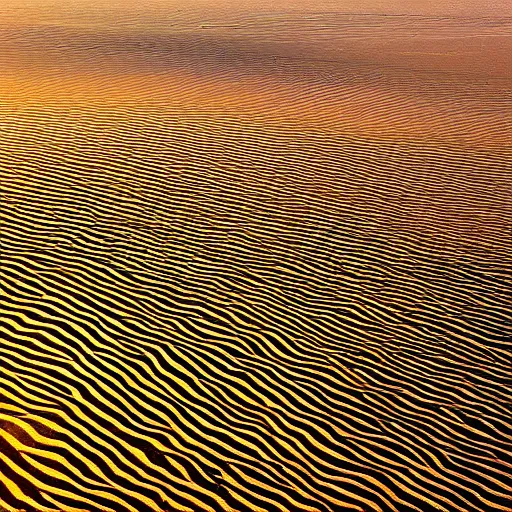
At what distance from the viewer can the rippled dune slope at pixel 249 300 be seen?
15.5 feet

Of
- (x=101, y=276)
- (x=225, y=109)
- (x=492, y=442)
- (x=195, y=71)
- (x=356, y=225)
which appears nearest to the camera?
(x=492, y=442)

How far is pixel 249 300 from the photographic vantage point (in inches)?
269

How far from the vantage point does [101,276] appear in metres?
6.88

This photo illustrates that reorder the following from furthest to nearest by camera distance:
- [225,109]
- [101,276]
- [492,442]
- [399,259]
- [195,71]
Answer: [195,71] → [225,109] → [399,259] → [101,276] → [492,442]

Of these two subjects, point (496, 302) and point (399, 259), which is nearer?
point (496, 302)

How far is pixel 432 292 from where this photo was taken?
24.2 feet

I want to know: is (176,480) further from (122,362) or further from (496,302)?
(496,302)


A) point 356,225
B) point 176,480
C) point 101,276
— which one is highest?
point 356,225

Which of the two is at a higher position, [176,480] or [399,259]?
[399,259]

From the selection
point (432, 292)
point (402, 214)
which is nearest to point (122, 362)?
point (432, 292)

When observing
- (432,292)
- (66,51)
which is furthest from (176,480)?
(66,51)

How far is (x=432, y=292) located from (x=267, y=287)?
70.4 inches

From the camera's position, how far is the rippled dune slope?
15.5ft

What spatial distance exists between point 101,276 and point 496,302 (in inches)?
162
